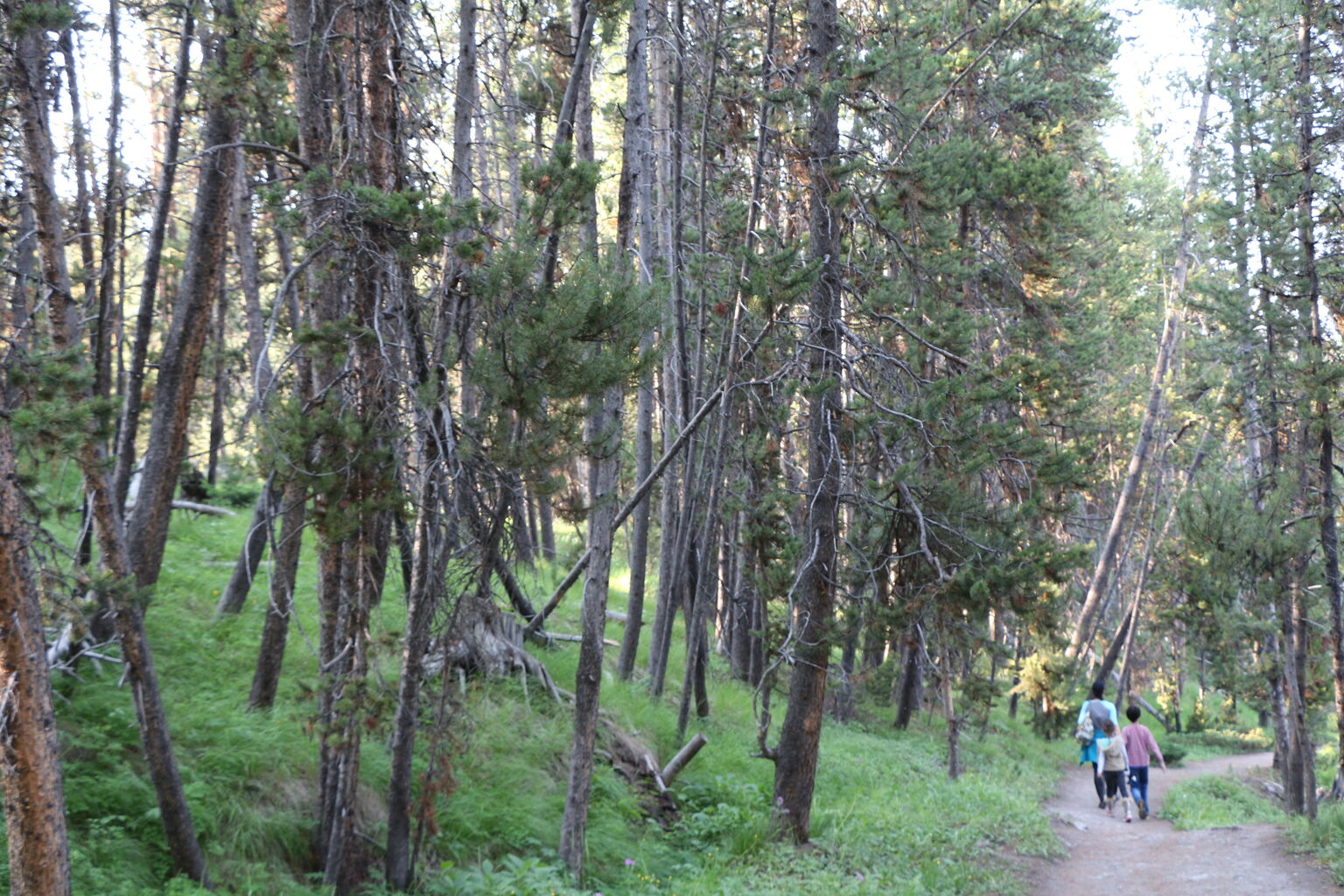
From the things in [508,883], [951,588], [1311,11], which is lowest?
[508,883]

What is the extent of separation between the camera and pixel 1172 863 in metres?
9.75

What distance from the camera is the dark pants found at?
1364cm

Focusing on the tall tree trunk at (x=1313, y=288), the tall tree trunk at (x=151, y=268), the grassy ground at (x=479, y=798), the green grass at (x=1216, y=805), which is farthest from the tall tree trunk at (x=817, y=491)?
the tall tree trunk at (x=1313, y=288)

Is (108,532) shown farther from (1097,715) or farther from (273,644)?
(1097,715)

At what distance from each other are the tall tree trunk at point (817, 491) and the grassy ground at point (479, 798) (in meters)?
0.62

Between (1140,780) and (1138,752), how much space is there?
2.25 ft

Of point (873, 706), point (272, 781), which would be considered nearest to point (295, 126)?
point (272, 781)

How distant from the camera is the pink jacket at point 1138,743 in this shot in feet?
→ 42.8

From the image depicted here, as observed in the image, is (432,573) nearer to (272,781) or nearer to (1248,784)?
(272,781)

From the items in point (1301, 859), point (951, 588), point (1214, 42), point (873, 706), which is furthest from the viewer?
point (873, 706)

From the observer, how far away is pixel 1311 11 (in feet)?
40.1

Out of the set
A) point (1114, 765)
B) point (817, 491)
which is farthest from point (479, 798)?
point (1114, 765)

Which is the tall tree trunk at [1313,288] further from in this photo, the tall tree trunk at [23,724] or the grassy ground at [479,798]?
the tall tree trunk at [23,724]

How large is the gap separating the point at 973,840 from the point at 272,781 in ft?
23.9
